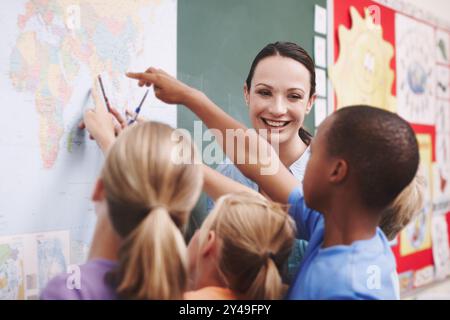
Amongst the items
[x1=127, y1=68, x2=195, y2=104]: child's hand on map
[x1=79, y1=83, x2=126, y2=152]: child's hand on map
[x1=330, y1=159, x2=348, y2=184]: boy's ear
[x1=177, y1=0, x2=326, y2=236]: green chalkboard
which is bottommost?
[x1=330, y1=159, x2=348, y2=184]: boy's ear

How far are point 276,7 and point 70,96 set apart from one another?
61 centimetres

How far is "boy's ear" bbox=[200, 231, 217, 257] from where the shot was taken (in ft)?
3.07

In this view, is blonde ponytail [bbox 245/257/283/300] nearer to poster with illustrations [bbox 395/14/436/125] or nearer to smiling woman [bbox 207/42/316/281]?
smiling woman [bbox 207/42/316/281]

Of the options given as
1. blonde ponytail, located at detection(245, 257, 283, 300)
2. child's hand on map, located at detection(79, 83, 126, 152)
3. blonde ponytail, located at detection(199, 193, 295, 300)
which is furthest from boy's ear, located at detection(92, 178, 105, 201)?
blonde ponytail, located at detection(245, 257, 283, 300)

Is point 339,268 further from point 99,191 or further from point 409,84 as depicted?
point 409,84

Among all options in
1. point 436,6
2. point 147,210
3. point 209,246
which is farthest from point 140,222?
point 436,6

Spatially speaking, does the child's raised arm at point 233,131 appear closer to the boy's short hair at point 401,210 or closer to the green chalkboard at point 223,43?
the green chalkboard at point 223,43

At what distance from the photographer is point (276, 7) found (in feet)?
4.30

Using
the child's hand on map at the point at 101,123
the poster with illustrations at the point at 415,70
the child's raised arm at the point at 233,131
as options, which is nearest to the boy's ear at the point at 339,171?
the child's raised arm at the point at 233,131

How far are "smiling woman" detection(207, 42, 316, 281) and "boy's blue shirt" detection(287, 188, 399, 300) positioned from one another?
0.39 feet

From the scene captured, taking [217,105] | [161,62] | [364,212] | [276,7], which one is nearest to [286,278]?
[364,212]

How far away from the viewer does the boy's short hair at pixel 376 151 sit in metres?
0.93

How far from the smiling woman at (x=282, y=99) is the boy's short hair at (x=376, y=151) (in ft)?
0.51
